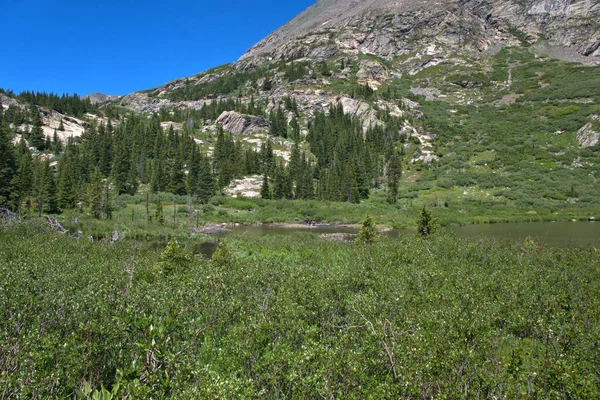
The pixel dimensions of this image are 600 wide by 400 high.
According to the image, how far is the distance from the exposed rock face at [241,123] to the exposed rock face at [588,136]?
116m

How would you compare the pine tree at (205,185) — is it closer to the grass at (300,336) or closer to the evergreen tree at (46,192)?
the evergreen tree at (46,192)

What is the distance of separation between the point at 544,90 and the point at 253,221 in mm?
155307

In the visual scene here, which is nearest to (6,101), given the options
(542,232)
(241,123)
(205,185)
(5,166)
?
(241,123)

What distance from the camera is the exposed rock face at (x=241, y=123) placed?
158m

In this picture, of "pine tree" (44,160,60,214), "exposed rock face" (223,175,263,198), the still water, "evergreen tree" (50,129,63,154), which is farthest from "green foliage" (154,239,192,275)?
"evergreen tree" (50,129,63,154)

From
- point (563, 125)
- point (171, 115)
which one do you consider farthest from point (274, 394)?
point (171, 115)

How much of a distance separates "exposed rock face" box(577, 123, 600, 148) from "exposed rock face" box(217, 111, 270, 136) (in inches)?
4571

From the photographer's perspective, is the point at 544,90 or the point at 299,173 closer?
the point at 299,173

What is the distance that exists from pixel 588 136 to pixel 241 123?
128m

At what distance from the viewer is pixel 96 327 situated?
841cm

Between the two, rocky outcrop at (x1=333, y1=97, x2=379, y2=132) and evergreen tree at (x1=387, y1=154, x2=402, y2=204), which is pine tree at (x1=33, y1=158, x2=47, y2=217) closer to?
evergreen tree at (x1=387, y1=154, x2=402, y2=204)

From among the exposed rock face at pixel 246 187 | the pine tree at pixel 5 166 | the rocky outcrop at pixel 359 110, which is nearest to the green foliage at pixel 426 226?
the exposed rock face at pixel 246 187

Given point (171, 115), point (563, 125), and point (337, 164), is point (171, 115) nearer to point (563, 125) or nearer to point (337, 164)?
point (337, 164)

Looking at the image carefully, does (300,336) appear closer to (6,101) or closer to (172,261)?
(172,261)
